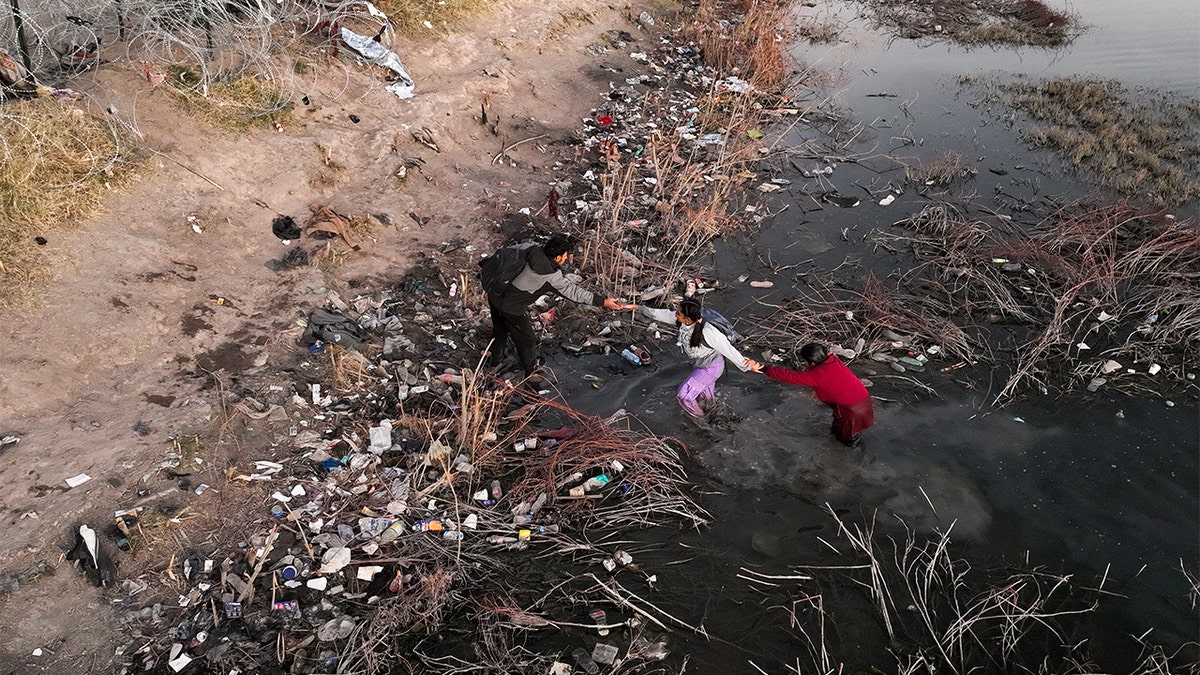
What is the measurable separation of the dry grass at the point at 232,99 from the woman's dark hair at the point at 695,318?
17.4ft

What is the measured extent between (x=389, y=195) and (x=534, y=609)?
5.01 meters

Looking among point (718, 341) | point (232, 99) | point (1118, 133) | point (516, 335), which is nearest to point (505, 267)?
point (516, 335)

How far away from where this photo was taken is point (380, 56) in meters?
8.34

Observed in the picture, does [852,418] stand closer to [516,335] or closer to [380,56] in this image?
[516,335]

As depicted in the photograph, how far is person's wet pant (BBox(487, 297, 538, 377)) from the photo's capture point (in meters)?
5.07

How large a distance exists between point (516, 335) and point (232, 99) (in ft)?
14.8

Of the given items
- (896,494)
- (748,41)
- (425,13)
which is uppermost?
(748,41)

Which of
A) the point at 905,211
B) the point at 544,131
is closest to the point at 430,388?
the point at 544,131

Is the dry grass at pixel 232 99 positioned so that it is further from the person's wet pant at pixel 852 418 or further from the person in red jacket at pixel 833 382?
the person's wet pant at pixel 852 418

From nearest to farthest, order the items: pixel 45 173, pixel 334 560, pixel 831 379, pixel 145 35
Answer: pixel 334 560 → pixel 831 379 → pixel 45 173 → pixel 145 35

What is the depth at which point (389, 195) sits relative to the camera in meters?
7.32

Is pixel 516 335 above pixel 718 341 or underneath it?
underneath

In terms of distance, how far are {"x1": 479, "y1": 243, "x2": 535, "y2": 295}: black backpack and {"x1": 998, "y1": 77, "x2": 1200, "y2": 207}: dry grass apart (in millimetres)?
7286

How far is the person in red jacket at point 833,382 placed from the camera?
436 cm
